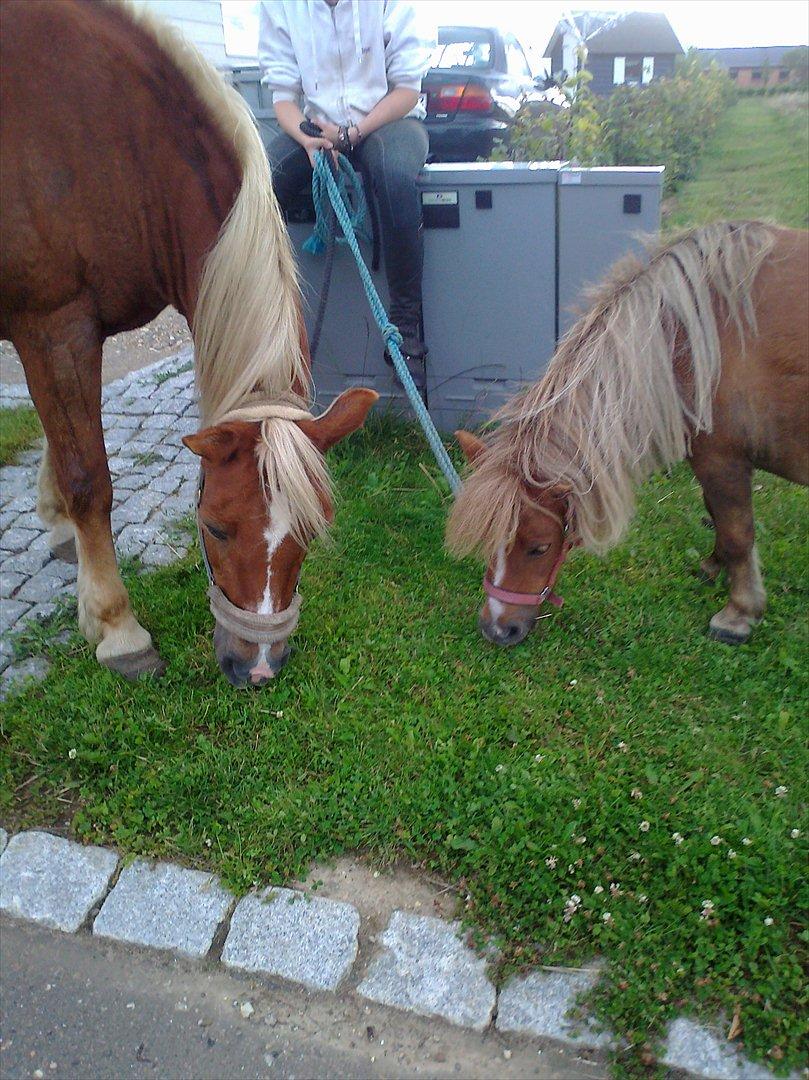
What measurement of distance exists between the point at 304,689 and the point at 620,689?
106 cm

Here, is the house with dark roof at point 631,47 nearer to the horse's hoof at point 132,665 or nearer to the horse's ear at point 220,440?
the horse's hoof at point 132,665

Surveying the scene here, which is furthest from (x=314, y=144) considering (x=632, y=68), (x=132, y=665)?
(x=632, y=68)

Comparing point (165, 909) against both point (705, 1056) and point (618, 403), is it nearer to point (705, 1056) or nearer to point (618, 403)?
point (705, 1056)

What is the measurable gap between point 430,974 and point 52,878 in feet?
3.52

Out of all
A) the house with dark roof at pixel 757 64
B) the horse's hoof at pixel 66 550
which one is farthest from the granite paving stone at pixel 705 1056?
the house with dark roof at pixel 757 64

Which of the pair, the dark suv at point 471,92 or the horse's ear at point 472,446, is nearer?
the horse's ear at point 472,446

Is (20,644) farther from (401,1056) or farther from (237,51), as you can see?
(237,51)

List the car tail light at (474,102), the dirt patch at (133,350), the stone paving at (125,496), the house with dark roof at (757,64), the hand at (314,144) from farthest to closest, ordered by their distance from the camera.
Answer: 1. the house with dark roof at (757,64)
2. the car tail light at (474,102)
3. the dirt patch at (133,350)
4. the hand at (314,144)
5. the stone paving at (125,496)

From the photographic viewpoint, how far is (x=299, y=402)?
247cm

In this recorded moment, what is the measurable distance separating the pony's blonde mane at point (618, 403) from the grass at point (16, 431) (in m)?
3.10

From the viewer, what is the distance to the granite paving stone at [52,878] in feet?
7.51

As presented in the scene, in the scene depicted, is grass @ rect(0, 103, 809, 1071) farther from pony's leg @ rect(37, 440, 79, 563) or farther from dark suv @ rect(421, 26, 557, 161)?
dark suv @ rect(421, 26, 557, 161)

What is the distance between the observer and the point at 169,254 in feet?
8.84

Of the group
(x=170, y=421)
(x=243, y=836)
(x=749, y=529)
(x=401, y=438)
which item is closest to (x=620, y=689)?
(x=749, y=529)
